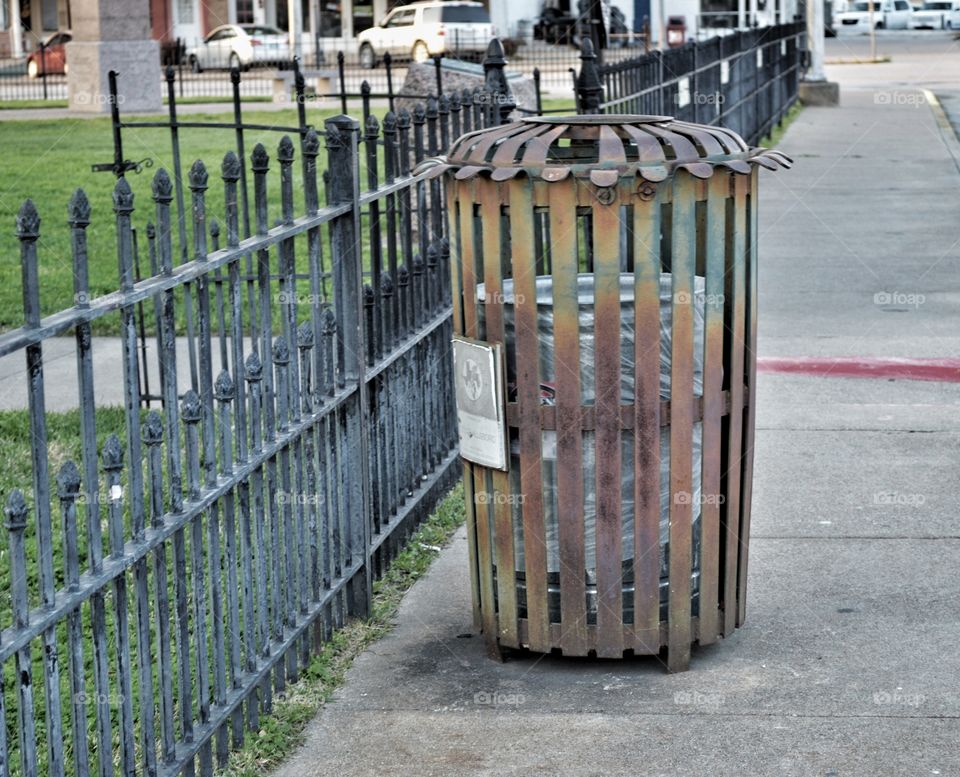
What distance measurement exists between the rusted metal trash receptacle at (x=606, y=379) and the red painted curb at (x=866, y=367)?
12.4 feet

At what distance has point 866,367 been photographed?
836 centimetres

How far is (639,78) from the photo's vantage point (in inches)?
444

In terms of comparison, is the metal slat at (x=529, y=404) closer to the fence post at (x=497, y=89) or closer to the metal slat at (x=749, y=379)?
the metal slat at (x=749, y=379)

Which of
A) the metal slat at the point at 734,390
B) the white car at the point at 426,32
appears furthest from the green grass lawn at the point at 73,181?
the white car at the point at 426,32

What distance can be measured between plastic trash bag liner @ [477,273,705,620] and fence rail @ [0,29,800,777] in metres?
0.58

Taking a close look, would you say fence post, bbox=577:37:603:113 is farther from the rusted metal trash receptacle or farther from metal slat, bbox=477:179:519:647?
metal slat, bbox=477:179:519:647

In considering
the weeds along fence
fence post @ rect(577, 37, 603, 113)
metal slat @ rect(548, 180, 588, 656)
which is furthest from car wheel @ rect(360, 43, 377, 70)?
metal slat @ rect(548, 180, 588, 656)

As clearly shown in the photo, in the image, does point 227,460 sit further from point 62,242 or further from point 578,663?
point 62,242

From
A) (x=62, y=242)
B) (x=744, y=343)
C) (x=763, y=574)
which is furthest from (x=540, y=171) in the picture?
(x=62, y=242)

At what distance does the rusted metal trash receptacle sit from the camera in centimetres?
418

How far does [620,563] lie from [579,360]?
1.90 ft

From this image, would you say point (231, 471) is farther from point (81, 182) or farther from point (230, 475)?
point (81, 182)

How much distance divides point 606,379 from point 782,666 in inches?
39.9

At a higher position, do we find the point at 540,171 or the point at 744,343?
the point at 540,171
